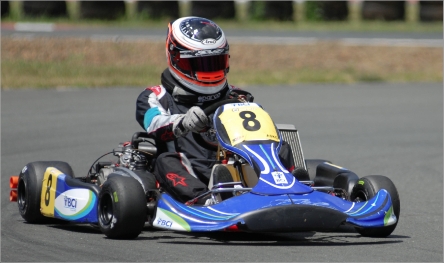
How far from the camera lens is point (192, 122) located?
5168mm

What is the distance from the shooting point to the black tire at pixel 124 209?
4.86 m

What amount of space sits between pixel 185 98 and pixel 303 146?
3.72m

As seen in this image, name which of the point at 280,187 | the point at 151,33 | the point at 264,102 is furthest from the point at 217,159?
the point at 151,33

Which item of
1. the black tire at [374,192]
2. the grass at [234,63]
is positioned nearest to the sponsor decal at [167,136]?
the black tire at [374,192]

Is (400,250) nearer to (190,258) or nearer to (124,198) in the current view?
(190,258)

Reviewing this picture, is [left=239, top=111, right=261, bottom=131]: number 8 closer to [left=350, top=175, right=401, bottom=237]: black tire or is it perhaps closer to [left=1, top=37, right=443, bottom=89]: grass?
[left=350, top=175, right=401, bottom=237]: black tire

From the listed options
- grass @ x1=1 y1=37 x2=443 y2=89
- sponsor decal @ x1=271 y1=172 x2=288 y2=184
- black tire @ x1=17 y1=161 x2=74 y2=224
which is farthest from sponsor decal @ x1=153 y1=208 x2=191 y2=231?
grass @ x1=1 y1=37 x2=443 y2=89

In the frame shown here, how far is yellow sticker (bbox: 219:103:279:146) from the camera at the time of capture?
201 inches

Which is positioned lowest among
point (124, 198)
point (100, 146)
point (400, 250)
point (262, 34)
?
point (262, 34)

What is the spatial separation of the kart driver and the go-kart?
0.37 ft

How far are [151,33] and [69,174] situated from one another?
13.3 meters

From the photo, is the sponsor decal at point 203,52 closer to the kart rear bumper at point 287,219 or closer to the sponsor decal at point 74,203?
the sponsor decal at point 74,203

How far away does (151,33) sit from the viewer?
1894 centimetres

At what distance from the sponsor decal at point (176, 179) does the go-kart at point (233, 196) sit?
0.12 m
